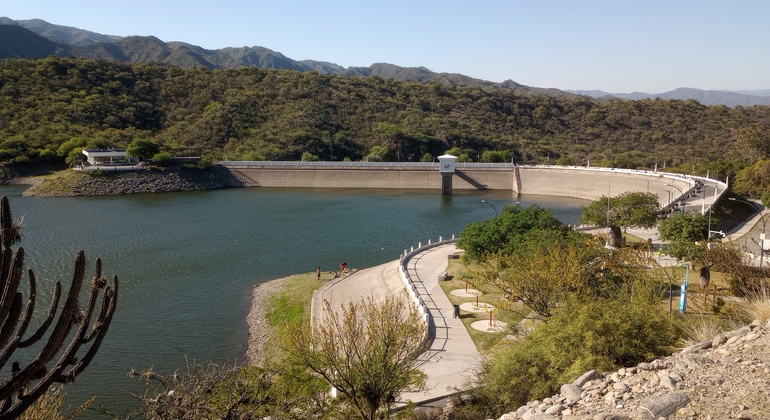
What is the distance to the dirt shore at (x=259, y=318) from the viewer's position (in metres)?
28.7

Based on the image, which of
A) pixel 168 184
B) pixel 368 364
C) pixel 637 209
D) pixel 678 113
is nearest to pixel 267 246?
pixel 637 209

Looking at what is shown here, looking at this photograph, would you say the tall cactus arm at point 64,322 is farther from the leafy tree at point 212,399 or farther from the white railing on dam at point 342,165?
the white railing on dam at point 342,165

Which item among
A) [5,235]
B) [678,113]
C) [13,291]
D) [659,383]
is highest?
[678,113]

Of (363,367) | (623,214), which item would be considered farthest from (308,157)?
(363,367)

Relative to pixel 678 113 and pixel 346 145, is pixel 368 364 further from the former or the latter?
pixel 678 113

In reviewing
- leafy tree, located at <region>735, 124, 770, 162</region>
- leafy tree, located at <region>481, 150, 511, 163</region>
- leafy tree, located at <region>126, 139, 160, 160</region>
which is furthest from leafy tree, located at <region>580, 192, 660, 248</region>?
A: leafy tree, located at <region>126, 139, 160, 160</region>

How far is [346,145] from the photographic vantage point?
401 ft

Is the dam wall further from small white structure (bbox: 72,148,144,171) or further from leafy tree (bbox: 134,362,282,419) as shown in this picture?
leafy tree (bbox: 134,362,282,419)

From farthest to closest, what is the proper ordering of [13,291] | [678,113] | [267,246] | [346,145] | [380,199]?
[678,113] → [346,145] → [380,199] → [267,246] → [13,291]

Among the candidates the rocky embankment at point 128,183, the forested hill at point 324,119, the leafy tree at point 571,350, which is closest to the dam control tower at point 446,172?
the forested hill at point 324,119

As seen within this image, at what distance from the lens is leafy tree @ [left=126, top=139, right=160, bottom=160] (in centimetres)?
9462

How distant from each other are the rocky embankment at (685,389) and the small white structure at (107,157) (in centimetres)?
9652

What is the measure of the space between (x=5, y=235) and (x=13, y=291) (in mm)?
1024

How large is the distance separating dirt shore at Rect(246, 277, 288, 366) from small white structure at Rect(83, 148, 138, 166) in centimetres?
6705
